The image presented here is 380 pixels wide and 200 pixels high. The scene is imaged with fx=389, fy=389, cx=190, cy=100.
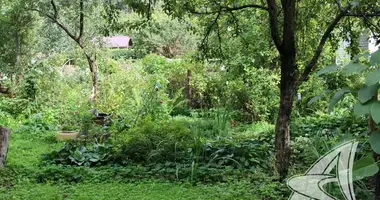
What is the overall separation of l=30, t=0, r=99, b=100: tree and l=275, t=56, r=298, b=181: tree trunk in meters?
6.82

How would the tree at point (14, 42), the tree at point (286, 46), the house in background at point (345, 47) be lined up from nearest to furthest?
the tree at point (286, 46)
the house in background at point (345, 47)
the tree at point (14, 42)

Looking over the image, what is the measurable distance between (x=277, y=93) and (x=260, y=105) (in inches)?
19.2

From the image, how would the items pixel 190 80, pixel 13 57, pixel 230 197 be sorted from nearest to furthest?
pixel 230 197 → pixel 13 57 → pixel 190 80

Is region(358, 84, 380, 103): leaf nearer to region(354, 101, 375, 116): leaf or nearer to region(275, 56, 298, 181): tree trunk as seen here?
region(354, 101, 375, 116): leaf

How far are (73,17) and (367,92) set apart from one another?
932 cm

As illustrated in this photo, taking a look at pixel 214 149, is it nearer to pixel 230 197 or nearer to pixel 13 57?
pixel 230 197

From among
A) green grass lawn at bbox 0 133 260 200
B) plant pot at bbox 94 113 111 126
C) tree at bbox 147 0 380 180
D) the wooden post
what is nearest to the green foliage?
green grass lawn at bbox 0 133 260 200

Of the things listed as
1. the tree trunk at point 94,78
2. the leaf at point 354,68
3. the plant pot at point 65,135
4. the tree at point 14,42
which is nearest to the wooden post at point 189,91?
the tree trunk at point 94,78

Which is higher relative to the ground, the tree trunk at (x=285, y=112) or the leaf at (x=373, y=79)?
the leaf at (x=373, y=79)

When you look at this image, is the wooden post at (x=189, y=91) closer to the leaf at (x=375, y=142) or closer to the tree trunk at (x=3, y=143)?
the tree trunk at (x=3, y=143)

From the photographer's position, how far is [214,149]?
5.15 meters

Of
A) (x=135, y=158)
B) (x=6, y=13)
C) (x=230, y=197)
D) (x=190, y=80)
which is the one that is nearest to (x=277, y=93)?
(x=190, y=80)

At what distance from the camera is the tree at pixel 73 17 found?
9.28 meters

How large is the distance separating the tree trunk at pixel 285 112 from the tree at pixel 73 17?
6.82 metres
